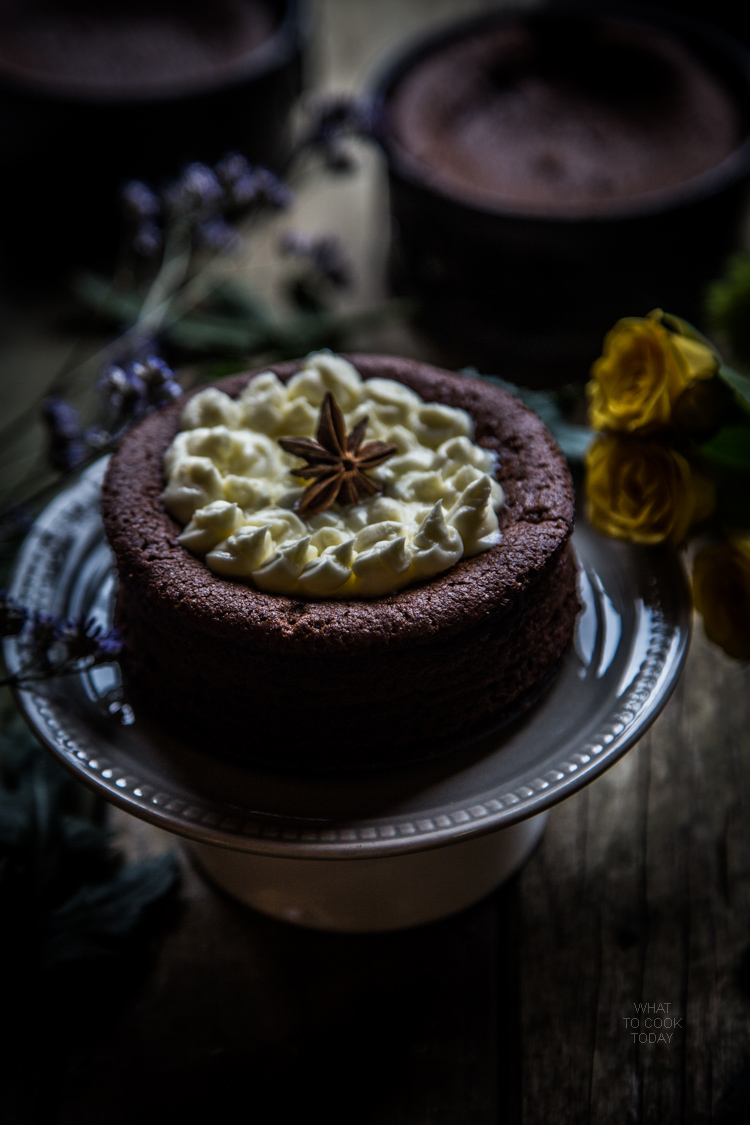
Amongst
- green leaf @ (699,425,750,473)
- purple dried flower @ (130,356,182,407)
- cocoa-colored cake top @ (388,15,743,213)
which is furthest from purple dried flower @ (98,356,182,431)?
cocoa-colored cake top @ (388,15,743,213)

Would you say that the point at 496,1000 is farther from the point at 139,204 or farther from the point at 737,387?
the point at 139,204

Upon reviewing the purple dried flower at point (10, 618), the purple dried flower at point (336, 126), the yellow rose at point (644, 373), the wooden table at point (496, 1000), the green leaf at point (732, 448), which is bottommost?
the wooden table at point (496, 1000)

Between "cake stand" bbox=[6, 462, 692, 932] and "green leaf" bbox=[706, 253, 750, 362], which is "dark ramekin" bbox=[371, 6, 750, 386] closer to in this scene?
"green leaf" bbox=[706, 253, 750, 362]

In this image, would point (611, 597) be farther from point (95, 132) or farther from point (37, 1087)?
point (95, 132)

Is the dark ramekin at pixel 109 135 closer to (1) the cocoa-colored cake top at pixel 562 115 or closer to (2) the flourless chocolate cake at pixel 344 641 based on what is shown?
(1) the cocoa-colored cake top at pixel 562 115

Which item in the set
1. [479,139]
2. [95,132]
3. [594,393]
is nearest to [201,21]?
[95,132]

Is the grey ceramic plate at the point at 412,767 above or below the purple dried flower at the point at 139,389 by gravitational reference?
below

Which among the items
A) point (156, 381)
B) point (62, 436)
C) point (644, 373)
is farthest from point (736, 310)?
point (62, 436)

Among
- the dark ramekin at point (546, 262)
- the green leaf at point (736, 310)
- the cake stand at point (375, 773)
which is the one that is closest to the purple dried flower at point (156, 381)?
the cake stand at point (375, 773)
